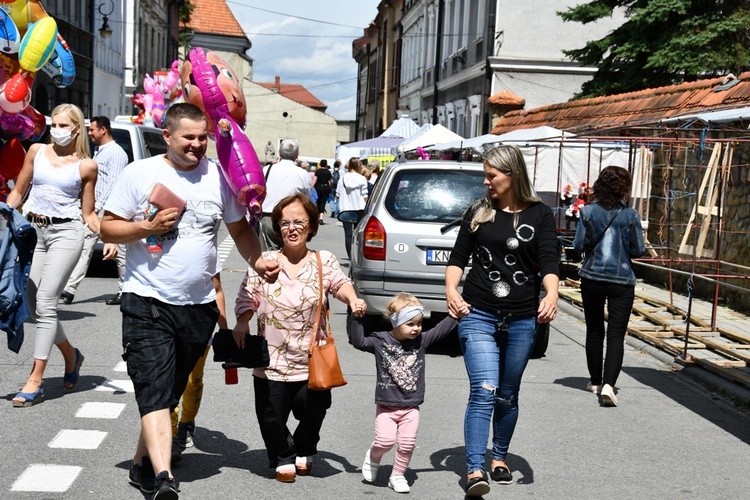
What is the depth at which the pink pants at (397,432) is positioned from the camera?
18.0 ft

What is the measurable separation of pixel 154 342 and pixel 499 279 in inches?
68.0

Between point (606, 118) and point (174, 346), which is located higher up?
point (606, 118)

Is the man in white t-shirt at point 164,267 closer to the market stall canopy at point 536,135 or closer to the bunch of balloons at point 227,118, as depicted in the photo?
the bunch of balloons at point 227,118

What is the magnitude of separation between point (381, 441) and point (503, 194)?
1.38m

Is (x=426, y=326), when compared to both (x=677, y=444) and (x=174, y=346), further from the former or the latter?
(x=174, y=346)

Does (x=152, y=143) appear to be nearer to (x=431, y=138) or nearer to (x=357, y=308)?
(x=357, y=308)

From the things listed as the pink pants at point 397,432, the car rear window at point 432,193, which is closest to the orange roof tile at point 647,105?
the car rear window at point 432,193

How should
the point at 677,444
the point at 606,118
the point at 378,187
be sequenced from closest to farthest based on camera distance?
1. the point at 677,444
2. the point at 378,187
3. the point at 606,118

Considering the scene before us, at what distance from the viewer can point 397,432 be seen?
559 cm

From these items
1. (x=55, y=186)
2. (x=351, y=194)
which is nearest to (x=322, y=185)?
(x=351, y=194)

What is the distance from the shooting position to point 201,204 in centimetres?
512

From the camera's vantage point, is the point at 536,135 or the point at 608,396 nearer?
the point at 608,396

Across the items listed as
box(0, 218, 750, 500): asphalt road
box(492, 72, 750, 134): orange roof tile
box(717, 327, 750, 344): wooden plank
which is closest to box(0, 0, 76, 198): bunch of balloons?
box(0, 218, 750, 500): asphalt road

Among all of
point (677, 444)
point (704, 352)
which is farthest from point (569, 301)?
point (677, 444)
